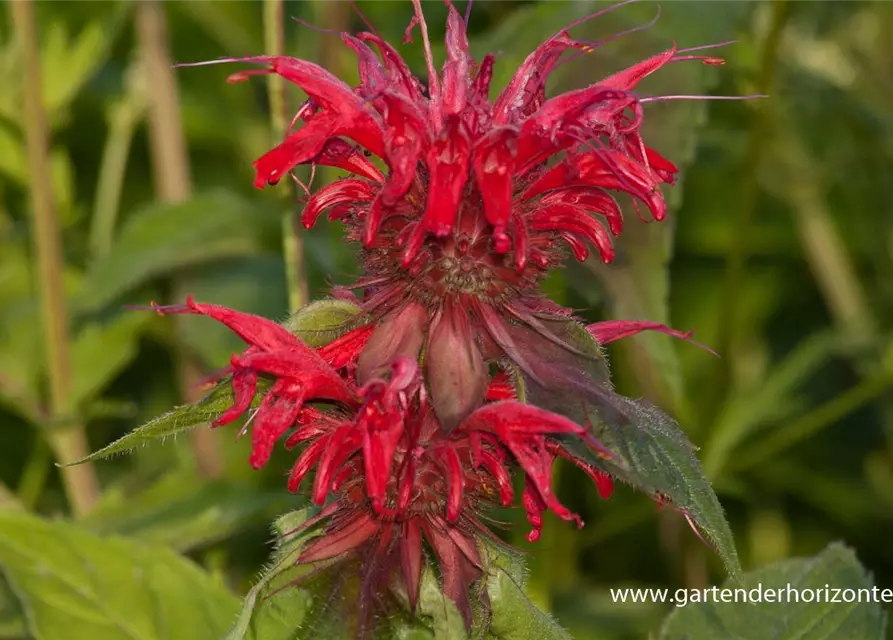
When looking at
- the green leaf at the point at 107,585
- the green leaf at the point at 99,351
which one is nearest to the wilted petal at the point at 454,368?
the green leaf at the point at 107,585

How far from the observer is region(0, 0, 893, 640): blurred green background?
128 cm

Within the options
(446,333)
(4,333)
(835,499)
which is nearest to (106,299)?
(4,333)

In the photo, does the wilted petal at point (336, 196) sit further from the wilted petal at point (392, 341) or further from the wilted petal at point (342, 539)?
the wilted petal at point (342, 539)

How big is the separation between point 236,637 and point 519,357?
0.92 feet

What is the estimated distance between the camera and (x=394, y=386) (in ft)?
2.40

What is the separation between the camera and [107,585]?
3.59 feet

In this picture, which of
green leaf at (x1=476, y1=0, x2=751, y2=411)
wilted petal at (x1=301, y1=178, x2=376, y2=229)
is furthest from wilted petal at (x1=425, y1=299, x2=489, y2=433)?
green leaf at (x1=476, y1=0, x2=751, y2=411)

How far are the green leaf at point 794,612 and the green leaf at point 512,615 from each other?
7.8 inches

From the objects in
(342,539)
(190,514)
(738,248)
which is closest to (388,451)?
(342,539)

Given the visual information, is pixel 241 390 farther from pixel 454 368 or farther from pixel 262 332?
pixel 454 368

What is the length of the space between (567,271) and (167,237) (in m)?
0.58

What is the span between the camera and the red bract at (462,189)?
2.49 ft

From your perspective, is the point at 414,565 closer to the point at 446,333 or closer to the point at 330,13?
the point at 446,333

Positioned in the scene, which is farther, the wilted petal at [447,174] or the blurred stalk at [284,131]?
the blurred stalk at [284,131]
